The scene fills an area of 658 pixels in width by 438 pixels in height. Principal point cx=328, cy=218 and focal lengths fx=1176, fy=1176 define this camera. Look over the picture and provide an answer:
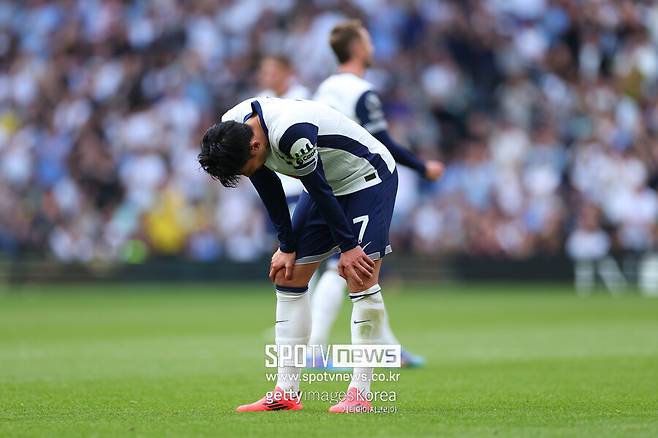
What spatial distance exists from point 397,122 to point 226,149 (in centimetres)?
1787

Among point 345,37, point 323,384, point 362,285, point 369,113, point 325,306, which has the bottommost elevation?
point 323,384

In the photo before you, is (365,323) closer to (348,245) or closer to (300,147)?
(348,245)

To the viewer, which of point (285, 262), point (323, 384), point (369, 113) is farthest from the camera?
point (369, 113)

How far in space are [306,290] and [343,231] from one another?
2.30 ft

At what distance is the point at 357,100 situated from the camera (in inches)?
400

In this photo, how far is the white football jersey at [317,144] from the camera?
6770mm

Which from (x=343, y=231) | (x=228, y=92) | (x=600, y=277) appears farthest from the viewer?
(x=228, y=92)

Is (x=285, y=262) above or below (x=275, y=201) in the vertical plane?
below

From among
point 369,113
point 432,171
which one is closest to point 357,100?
point 369,113

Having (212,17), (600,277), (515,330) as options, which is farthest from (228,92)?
(515,330)

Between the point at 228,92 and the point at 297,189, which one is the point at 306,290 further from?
the point at 228,92

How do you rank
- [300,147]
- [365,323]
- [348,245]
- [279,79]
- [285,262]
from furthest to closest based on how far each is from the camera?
[279,79] → [285,262] → [365,323] → [348,245] → [300,147]

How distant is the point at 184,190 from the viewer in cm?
2458

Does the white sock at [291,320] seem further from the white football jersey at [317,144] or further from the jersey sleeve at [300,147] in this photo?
the jersey sleeve at [300,147]
